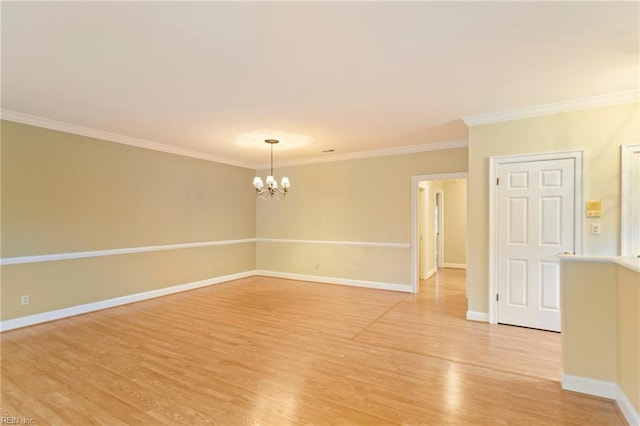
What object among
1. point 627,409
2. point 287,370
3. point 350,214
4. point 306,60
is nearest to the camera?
point 627,409

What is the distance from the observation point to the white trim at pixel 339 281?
5.88 metres

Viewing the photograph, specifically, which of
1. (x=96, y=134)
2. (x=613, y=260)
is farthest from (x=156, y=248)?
(x=613, y=260)

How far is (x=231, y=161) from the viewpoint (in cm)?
692

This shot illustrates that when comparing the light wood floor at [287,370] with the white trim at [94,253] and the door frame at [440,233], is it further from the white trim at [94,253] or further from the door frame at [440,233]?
the door frame at [440,233]

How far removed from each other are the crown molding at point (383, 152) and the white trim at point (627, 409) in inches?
153

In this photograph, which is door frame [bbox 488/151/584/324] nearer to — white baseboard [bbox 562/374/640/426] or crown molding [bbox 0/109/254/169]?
white baseboard [bbox 562/374/640/426]

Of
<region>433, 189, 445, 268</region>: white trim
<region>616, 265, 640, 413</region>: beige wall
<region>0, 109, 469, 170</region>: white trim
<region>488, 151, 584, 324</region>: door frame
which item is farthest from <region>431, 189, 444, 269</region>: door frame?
<region>616, 265, 640, 413</region>: beige wall

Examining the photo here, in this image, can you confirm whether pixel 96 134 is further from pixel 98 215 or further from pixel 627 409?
pixel 627 409

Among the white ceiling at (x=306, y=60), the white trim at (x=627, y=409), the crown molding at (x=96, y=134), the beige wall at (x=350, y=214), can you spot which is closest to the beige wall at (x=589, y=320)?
the white trim at (x=627, y=409)

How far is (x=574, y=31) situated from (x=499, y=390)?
9.04 feet

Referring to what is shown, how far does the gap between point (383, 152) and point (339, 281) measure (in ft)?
9.10

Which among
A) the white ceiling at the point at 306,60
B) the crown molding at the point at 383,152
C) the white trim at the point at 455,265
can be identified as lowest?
the white trim at the point at 455,265

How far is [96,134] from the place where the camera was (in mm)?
4691

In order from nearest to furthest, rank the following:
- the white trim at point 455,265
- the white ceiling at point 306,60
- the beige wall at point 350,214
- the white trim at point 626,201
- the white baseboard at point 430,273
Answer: the white ceiling at point 306,60 < the white trim at point 626,201 < the beige wall at point 350,214 < the white baseboard at point 430,273 < the white trim at point 455,265
